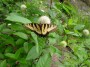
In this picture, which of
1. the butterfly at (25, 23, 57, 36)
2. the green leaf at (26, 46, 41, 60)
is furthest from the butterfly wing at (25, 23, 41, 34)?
the green leaf at (26, 46, 41, 60)

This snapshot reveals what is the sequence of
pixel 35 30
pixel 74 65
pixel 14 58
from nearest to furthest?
pixel 35 30, pixel 14 58, pixel 74 65

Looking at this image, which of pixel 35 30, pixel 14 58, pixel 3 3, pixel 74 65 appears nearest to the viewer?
pixel 35 30

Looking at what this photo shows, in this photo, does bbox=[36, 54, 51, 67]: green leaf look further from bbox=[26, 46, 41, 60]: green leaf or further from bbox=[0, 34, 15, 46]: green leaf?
bbox=[0, 34, 15, 46]: green leaf

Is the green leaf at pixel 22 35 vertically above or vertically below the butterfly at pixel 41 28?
below

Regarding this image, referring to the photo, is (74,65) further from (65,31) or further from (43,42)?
(43,42)

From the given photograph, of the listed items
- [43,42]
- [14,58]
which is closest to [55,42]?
[43,42]

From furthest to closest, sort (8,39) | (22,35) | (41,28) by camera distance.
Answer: (8,39)
(22,35)
(41,28)

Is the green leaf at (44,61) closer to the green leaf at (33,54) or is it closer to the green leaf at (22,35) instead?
the green leaf at (33,54)

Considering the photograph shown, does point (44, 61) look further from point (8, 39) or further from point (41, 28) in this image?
point (8, 39)

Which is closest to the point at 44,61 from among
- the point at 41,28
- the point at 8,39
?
the point at 41,28

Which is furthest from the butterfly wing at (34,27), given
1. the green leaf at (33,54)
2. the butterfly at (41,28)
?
the green leaf at (33,54)

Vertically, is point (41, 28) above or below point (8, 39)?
above
